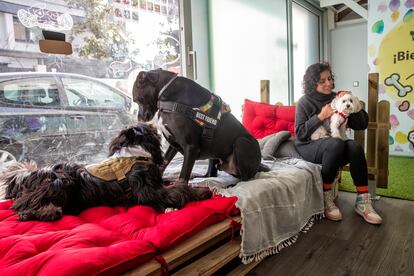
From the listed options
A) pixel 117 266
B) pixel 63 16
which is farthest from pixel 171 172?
pixel 63 16

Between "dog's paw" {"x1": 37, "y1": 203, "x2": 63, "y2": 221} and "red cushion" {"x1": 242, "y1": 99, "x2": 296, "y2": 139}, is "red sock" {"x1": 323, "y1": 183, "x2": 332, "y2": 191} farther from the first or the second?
"dog's paw" {"x1": 37, "y1": 203, "x2": 63, "y2": 221}

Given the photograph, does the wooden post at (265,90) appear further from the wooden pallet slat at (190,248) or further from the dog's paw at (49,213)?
the dog's paw at (49,213)

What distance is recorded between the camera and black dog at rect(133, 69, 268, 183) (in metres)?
1.57

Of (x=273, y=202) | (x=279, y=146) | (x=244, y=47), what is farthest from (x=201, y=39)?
(x=273, y=202)

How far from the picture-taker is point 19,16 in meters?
1.82

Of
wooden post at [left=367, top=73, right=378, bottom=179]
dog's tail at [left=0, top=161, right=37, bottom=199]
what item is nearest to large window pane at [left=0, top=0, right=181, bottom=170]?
dog's tail at [left=0, top=161, right=37, bottom=199]

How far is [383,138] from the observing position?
8.13ft

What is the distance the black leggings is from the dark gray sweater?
142 millimetres

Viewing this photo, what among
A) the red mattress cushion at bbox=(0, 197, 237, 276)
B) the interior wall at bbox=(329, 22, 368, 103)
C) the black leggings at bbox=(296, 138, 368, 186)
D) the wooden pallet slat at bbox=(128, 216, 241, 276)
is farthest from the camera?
the interior wall at bbox=(329, 22, 368, 103)

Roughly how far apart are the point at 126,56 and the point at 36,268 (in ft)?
6.25

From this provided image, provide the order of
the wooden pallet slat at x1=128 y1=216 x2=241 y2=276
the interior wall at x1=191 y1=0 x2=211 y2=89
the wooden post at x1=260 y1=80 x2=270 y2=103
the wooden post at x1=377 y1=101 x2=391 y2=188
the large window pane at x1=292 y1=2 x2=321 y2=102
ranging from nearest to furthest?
the wooden pallet slat at x1=128 y1=216 x2=241 y2=276 → the wooden post at x1=377 y1=101 x2=391 y2=188 → the wooden post at x1=260 y1=80 x2=270 y2=103 → the interior wall at x1=191 y1=0 x2=211 y2=89 → the large window pane at x1=292 y1=2 x2=321 y2=102

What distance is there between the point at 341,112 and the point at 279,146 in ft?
1.80

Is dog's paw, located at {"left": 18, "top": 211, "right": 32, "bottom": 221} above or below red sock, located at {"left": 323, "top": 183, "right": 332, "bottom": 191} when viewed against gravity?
above

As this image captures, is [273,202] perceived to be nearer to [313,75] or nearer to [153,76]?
[153,76]
